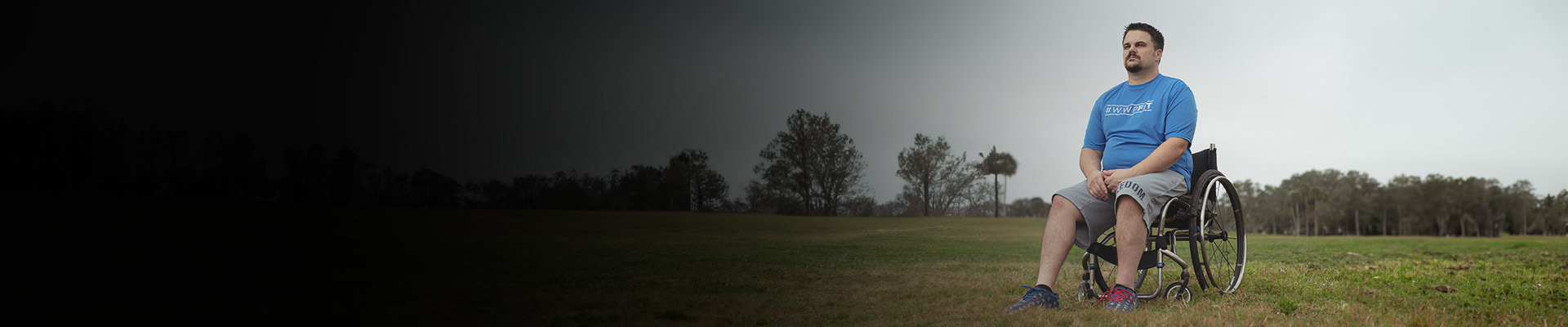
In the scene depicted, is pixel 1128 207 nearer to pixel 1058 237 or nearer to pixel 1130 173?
pixel 1130 173

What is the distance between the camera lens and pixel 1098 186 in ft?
13.1

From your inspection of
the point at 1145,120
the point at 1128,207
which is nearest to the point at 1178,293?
the point at 1128,207

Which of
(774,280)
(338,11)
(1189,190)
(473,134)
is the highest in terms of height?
(338,11)

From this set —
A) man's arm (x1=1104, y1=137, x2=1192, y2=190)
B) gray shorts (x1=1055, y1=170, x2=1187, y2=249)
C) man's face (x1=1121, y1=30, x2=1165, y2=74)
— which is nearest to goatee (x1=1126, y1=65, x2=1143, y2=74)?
man's face (x1=1121, y1=30, x2=1165, y2=74)

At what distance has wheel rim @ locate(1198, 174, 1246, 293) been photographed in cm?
425

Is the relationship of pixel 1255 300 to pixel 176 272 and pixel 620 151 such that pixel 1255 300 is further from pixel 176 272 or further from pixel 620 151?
pixel 620 151

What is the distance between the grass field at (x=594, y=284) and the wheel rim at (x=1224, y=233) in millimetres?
162

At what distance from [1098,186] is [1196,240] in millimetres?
597

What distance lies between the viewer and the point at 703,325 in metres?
4.12

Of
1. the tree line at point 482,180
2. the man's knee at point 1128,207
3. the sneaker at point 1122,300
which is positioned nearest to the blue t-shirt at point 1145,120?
the man's knee at point 1128,207

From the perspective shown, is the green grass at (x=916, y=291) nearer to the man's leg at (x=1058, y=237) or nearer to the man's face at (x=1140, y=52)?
the man's leg at (x=1058, y=237)

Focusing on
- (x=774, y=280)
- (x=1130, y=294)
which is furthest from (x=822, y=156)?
(x=1130, y=294)

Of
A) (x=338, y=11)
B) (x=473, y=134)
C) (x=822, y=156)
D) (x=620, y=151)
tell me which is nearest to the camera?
(x=338, y=11)

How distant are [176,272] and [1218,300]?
8943 mm
